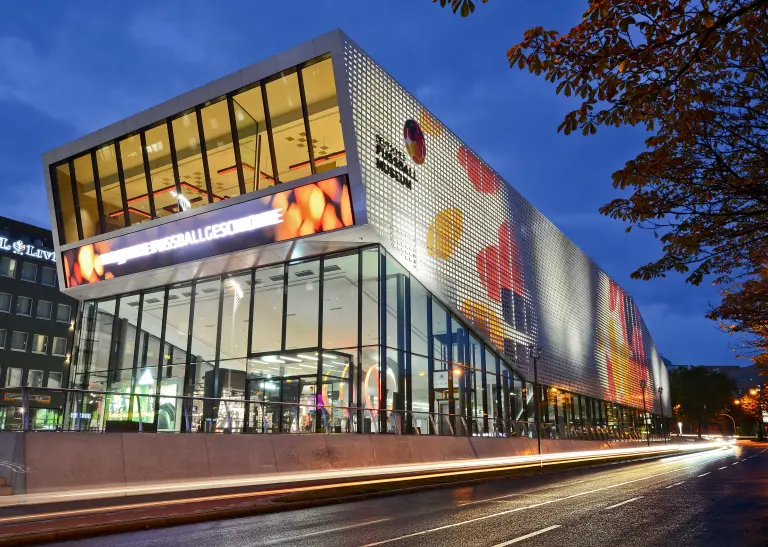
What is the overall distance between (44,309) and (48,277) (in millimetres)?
3574

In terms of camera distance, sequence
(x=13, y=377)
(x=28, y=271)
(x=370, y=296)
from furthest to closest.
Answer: (x=28, y=271) → (x=13, y=377) → (x=370, y=296)

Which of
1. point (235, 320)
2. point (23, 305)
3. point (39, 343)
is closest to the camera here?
point (235, 320)

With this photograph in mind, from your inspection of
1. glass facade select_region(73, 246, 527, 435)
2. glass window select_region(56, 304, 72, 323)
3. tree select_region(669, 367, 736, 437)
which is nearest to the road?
glass facade select_region(73, 246, 527, 435)

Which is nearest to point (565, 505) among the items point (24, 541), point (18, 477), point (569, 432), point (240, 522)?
point (240, 522)

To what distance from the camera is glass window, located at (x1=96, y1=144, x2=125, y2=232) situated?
2948 centimetres

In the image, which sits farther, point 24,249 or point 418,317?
point 24,249

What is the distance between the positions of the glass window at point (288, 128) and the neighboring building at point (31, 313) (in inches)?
1869

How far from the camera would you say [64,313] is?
70.2m

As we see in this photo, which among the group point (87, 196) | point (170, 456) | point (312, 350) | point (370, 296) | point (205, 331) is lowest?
point (170, 456)

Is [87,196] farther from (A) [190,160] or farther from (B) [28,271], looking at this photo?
(B) [28,271]

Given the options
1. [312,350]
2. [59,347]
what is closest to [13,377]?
[59,347]

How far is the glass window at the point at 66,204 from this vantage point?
31109mm

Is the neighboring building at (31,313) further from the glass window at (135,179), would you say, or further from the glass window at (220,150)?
the glass window at (220,150)

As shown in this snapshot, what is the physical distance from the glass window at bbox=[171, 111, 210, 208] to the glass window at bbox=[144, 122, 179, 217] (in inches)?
23.0
